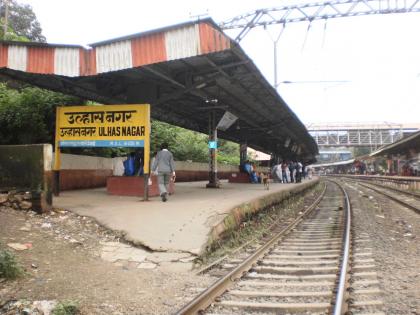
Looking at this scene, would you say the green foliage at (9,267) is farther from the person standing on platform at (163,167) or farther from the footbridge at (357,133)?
the footbridge at (357,133)

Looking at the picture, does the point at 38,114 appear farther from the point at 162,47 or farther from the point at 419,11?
the point at 419,11

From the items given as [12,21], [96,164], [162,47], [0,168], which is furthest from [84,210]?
[12,21]

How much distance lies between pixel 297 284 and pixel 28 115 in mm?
10837

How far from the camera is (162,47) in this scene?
10.9 meters

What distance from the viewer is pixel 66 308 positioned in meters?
4.63

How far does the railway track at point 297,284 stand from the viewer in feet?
16.0

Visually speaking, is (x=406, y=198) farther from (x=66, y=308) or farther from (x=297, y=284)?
(x=66, y=308)

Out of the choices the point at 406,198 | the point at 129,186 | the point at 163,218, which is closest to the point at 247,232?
the point at 163,218

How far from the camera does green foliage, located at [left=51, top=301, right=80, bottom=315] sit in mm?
4539

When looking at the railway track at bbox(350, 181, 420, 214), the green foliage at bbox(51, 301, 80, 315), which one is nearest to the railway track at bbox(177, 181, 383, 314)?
the green foliage at bbox(51, 301, 80, 315)

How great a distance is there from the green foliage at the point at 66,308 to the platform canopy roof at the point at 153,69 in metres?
7.19

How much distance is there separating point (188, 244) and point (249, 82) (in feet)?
29.0

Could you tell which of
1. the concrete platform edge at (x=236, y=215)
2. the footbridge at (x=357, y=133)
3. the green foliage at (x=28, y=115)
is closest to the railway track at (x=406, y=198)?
the concrete platform edge at (x=236, y=215)

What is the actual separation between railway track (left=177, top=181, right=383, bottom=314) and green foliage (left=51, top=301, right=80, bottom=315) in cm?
114
